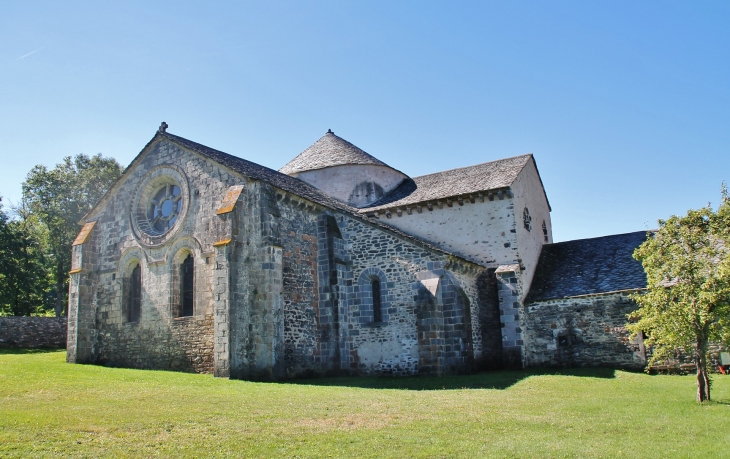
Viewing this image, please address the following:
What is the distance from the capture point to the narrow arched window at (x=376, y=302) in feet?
72.9

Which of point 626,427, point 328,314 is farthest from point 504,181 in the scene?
point 626,427

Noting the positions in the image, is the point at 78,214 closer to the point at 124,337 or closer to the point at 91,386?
the point at 124,337

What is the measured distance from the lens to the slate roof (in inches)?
891

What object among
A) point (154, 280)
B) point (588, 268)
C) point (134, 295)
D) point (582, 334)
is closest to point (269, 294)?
point (154, 280)

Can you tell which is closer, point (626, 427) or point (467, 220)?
point (626, 427)

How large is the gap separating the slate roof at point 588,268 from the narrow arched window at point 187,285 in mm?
13165

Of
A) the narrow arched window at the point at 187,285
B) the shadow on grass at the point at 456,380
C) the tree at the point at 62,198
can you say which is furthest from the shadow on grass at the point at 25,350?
the shadow on grass at the point at 456,380

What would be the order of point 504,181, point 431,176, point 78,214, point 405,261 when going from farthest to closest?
1. point 78,214
2. point 431,176
3. point 504,181
4. point 405,261

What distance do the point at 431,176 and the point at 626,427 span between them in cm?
1966

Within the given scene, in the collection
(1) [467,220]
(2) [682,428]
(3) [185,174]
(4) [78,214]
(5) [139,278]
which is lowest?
(2) [682,428]

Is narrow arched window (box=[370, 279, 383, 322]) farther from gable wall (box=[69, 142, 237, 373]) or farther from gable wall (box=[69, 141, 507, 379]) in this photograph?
gable wall (box=[69, 142, 237, 373])

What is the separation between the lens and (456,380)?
18750 mm

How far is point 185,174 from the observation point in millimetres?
21953

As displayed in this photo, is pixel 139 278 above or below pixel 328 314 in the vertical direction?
above
